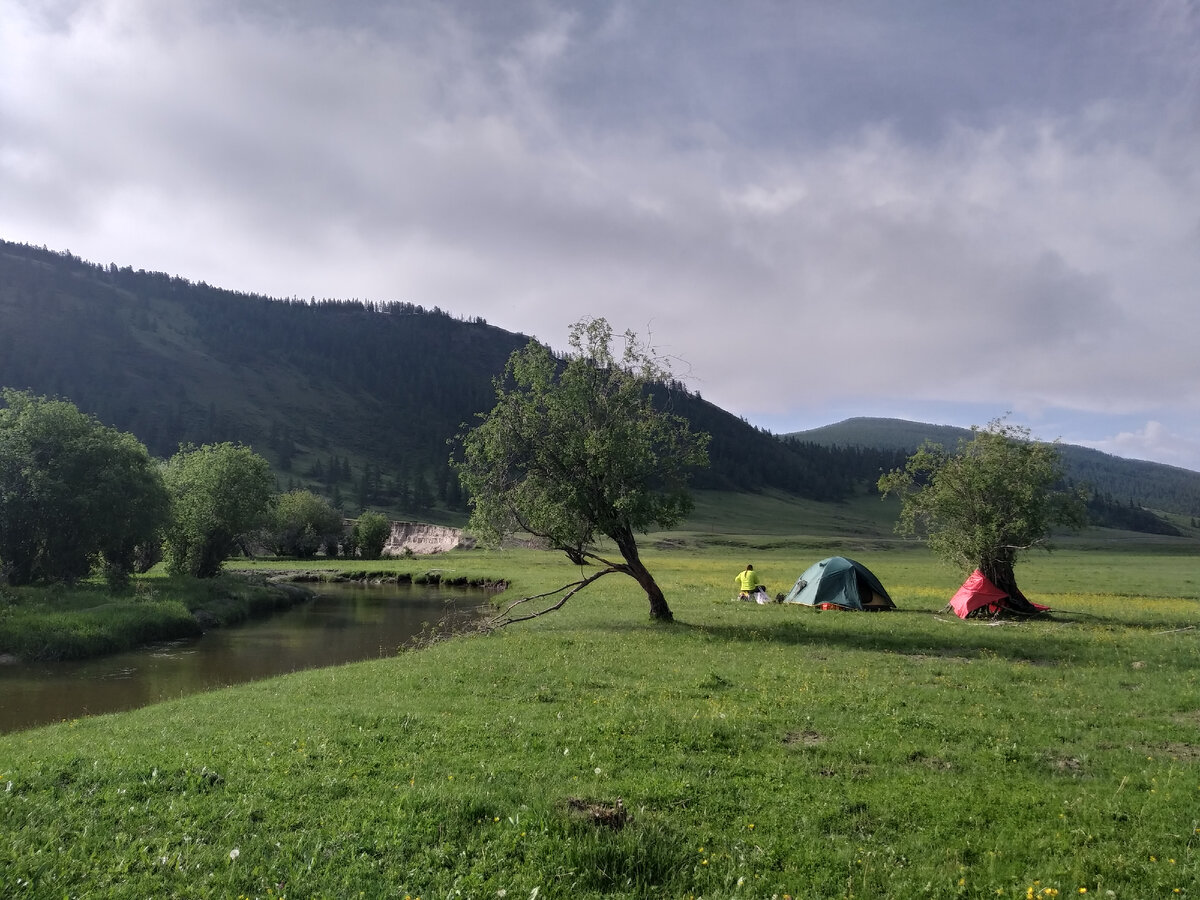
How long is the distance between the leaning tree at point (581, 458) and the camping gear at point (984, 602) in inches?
591

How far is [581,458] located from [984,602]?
21.1m

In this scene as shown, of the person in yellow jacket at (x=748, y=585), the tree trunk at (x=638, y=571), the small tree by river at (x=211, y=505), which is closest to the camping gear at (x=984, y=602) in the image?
the person in yellow jacket at (x=748, y=585)

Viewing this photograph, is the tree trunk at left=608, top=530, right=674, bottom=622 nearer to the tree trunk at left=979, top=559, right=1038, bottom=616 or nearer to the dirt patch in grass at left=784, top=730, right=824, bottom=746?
the dirt patch in grass at left=784, top=730, right=824, bottom=746

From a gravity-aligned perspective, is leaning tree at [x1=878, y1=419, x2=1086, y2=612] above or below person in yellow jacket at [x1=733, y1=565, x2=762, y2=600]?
above

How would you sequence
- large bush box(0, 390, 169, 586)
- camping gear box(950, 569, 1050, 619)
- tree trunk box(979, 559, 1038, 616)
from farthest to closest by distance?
large bush box(0, 390, 169, 586) → tree trunk box(979, 559, 1038, 616) → camping gear box(950, 569, 1050, 619)

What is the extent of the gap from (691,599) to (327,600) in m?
33.4

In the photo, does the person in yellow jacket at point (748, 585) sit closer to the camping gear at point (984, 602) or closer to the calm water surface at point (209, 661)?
the camping gear at point (984, 602)

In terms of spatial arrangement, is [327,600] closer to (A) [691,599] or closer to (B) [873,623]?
(A) [691,599]

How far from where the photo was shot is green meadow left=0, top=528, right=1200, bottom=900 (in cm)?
777

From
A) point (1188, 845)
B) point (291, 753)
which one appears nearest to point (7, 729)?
point (291, 753)

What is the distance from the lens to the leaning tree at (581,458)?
2808 cm

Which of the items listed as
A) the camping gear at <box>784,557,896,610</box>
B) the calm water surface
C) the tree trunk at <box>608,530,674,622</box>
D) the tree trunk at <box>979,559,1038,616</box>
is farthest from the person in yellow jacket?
the calm water surface

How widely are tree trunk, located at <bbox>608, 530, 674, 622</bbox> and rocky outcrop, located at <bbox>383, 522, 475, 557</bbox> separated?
90629mm

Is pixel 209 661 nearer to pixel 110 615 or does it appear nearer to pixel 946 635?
pixel 110 615
